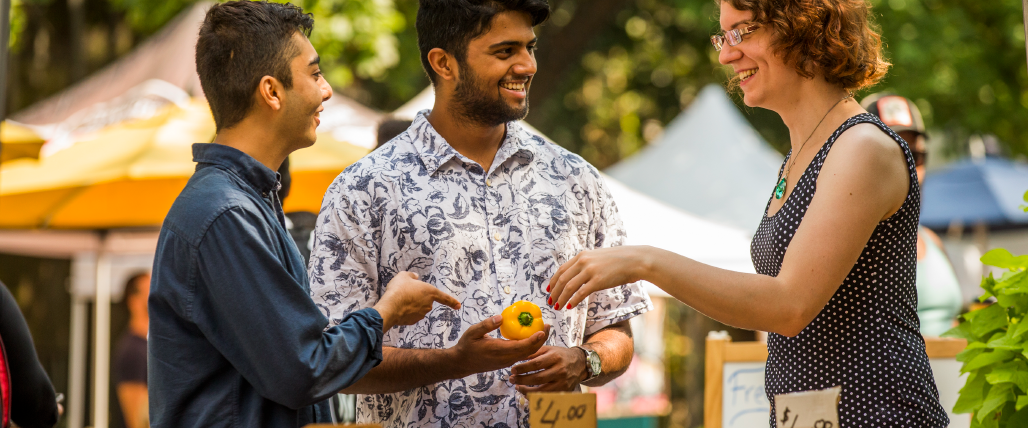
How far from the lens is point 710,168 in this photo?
7531 mm

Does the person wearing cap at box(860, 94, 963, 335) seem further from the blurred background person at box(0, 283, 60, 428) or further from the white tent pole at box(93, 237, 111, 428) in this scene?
the white tent pole at box(93, 237, 111, 428)

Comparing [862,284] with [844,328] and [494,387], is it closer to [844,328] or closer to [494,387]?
[844,328]

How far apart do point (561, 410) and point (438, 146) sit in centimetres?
113

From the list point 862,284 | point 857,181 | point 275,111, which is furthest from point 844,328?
point 275,111

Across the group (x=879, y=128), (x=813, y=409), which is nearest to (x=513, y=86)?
(x=879, y=128)

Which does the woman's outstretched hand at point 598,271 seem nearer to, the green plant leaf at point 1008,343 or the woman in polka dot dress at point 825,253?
the woman in polka dot dress at point 825,253

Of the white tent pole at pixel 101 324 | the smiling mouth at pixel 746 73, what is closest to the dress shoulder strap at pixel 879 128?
the smiling mouth at pixel 746 73

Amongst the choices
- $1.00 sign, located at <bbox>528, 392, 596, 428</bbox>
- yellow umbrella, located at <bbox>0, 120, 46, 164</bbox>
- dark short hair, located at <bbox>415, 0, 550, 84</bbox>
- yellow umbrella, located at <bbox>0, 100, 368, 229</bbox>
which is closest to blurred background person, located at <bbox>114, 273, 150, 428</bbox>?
yellow umbrella, located at <bbox>0, 100, 368, 229</bbox>

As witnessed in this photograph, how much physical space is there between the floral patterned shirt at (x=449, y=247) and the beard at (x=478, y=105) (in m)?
0.09

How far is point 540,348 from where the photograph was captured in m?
2.30

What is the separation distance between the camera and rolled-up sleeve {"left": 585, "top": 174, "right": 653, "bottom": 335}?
8.68 feet

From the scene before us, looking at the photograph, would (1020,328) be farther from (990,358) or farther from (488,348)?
(488,348)

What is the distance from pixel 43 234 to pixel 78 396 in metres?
1.88

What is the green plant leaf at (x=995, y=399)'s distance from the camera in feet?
7.25
